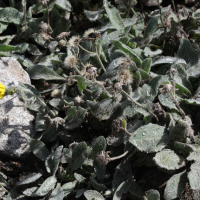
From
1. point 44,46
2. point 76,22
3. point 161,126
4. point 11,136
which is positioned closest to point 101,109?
point 161,126

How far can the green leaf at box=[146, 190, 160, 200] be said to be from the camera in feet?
8.51

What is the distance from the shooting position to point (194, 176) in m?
2.58

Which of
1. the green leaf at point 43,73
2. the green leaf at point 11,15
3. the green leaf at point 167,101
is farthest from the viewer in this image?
the green leaf at point 11,15

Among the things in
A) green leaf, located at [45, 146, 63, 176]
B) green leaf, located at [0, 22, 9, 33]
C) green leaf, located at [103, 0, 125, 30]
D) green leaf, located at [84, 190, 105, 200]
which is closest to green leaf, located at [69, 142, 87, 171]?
green leaf, located at [45, 146, 63, 176]

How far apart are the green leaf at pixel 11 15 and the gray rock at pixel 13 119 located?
65 centimetres

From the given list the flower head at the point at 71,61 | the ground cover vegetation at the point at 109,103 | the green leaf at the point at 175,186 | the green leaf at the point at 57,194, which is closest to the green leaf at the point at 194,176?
the ground cover vegetation at the point at 109,103

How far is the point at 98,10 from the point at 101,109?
5.81 feet

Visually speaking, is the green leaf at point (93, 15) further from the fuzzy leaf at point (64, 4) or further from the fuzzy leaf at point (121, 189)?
the fuzzy leaf at point (121, 189)

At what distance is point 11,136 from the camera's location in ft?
9.98

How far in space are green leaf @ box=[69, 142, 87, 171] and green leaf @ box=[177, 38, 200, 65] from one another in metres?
1.59

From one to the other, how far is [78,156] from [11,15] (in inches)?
81.2

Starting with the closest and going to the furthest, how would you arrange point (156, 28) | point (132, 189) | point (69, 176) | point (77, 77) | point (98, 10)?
1. point (132, 189)
2. point (69, 176)
3. point (77, 77)
4. point (156, 28)
5. point (98, 10)

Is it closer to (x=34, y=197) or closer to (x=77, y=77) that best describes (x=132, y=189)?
(x=34, y=197)

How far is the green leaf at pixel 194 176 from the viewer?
253 centimetres
